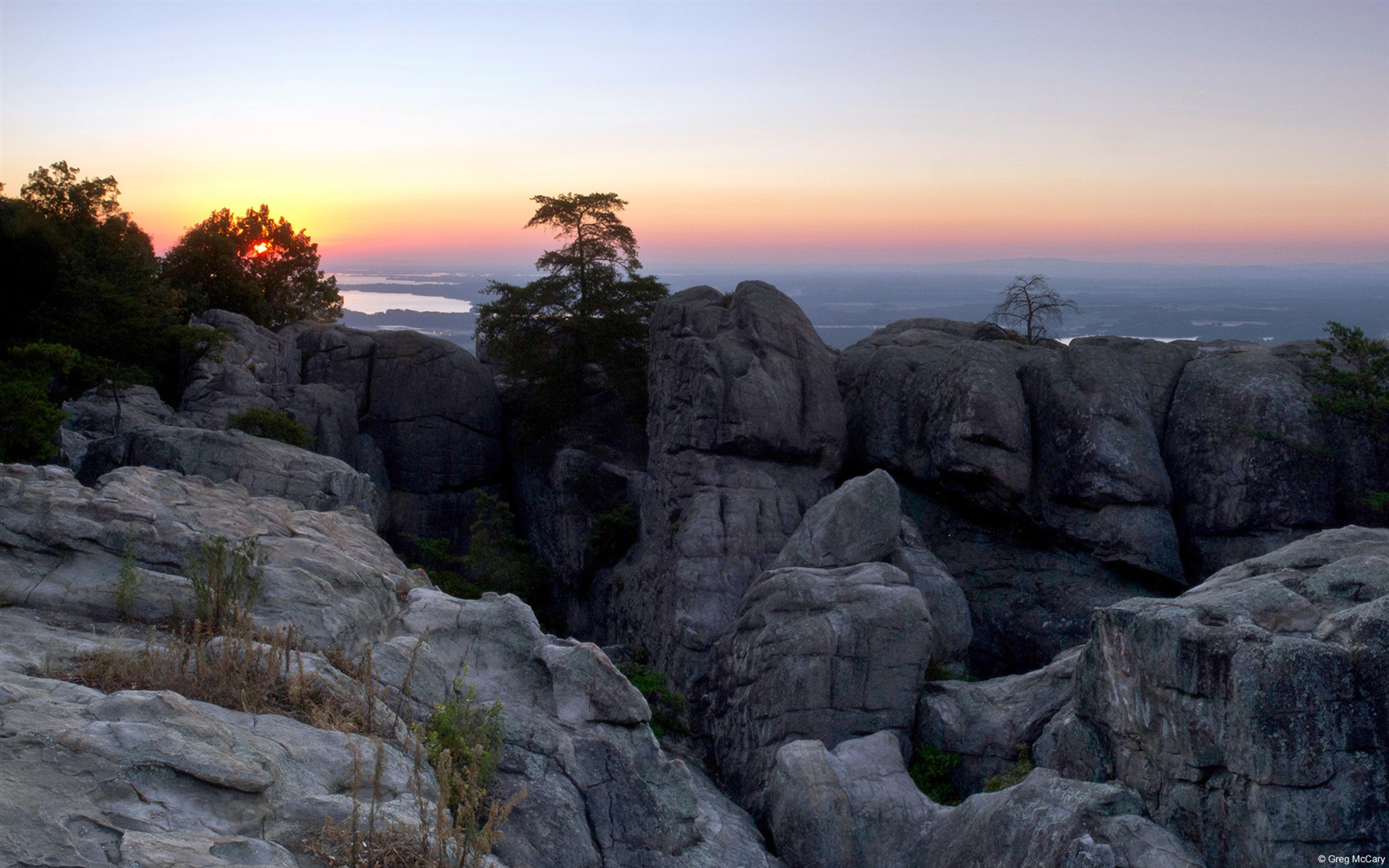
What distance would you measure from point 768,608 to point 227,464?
10810mm

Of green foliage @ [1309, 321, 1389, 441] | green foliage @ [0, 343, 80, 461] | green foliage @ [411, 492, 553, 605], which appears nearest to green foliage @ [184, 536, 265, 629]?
green foliage @ [0, 343, 80, 461]

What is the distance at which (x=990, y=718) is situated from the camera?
1673 cm

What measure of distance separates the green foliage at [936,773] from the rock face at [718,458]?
7.69 meters

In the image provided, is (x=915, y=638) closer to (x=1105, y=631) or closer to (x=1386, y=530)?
(x=1105, y=631)

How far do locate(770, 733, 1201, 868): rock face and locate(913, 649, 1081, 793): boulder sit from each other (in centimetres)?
163

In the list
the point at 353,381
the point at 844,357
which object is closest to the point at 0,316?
the point at 353,381

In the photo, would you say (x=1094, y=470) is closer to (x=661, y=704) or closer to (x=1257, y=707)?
(x=661, y=704)

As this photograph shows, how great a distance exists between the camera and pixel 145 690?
7.05m

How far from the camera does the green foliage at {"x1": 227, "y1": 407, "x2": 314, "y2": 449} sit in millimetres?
26203

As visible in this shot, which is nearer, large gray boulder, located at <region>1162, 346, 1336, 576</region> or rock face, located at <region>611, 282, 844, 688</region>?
large gray boulder, located at <region>1162, 346, 1336, 576</region>

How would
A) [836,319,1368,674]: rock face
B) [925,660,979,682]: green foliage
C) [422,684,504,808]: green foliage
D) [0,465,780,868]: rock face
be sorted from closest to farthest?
1. [0,465,780,868]: rock face
2. [422,684,504,808]: green foliage
3. [925,660,979,682]: green foliage
4. [836,319,1368,674]: rock face

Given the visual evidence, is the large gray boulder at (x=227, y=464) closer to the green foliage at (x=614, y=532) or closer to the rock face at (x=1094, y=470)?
the green foliage at (x=614, y=532)

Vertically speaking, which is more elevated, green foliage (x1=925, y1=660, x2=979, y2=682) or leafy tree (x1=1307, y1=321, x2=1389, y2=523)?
leafy tree (x1=1307, y1=321, x2=1389, y2=523)

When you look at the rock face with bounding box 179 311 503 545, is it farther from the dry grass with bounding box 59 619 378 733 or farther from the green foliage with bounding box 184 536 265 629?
the dry grass with bounding box 59 619 378 733
